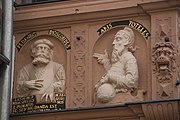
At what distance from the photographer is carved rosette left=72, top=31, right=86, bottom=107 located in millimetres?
12344

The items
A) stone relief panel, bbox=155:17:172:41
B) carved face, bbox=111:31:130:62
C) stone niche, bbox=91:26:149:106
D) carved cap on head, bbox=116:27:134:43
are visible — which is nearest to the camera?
stone niche, bbox=91:26:149:106

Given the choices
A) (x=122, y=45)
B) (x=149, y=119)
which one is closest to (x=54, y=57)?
(x=122, y=45)

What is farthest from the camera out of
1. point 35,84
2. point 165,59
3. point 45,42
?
point 45,42

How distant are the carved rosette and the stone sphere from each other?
32cm

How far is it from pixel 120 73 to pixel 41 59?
4.21ft

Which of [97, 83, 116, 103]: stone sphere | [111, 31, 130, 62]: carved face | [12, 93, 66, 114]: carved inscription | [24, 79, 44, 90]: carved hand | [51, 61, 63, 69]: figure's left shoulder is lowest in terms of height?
[12, 93, 66, 114]: carved inscription

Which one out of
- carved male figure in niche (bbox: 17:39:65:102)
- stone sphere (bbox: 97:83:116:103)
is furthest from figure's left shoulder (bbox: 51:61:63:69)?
stone sphere (bbox: 97:83:116:103)

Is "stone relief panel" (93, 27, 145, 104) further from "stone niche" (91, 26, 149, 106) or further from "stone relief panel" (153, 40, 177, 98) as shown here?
"stone relief panel" (153, 40, 177, 98)

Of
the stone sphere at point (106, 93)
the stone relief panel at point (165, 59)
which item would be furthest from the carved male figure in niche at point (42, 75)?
the stone relief panel at point (165, 59)

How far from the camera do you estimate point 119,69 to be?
40.0 feet

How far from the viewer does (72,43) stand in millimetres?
12680

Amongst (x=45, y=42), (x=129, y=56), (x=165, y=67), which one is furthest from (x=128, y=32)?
(x=45, y=42)

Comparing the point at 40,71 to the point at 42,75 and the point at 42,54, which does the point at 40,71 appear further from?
the point at 42,54

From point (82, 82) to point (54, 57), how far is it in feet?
2.24
